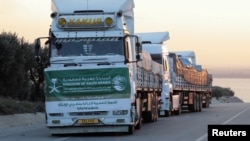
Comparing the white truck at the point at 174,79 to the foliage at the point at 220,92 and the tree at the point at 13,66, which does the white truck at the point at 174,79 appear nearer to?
the tree at the point at 13,66

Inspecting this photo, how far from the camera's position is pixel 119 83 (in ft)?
61.3

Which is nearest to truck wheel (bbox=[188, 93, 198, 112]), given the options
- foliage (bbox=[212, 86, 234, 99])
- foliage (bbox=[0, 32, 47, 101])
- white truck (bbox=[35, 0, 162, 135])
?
foliage (bbox=[0, 32, 47, 101])

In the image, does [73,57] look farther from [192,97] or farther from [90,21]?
[192,97]

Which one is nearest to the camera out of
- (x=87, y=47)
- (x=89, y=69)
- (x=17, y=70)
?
(x=89, y=69)

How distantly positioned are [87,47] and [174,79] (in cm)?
1708

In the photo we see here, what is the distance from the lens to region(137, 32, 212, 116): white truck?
32375mm

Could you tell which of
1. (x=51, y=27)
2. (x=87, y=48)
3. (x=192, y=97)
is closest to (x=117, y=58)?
(x=87, y=48)

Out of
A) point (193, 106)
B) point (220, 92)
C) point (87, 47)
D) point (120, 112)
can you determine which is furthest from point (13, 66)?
point (220, 92)

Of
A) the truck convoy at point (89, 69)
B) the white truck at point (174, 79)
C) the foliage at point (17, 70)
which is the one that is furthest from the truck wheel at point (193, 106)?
the truck convoy at point (89, 69)

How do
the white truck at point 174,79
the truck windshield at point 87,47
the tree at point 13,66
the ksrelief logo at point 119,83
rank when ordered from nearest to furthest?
the ksrelief logo at point 119,83
the truck windshield at point 87,47
the white truck at point 174,79
the tree at point 13,66

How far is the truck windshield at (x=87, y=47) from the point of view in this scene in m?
18.9

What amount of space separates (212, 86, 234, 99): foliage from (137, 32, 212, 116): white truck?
46.6 meters

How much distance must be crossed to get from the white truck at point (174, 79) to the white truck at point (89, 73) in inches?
496

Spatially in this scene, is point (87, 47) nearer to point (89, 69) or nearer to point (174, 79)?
point (89, 69)
